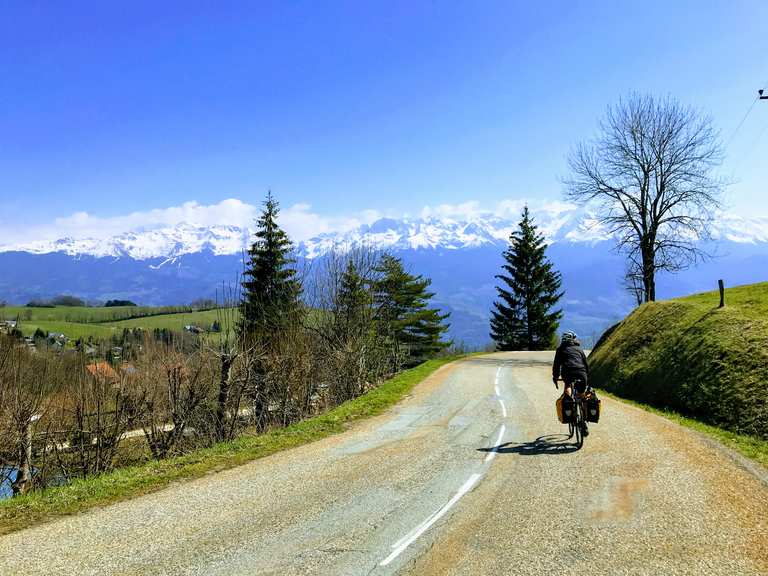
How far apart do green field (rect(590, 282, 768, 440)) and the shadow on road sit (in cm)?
479

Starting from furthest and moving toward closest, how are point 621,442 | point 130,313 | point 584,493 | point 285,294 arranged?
point 130,313 < point 285,294 < point 621,442 < point 584,493

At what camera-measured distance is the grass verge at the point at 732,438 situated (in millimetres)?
10592

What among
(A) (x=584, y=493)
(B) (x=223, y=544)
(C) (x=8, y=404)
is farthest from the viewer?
(C) (x=8, y=404)

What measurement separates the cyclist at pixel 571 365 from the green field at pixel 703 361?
176 inches

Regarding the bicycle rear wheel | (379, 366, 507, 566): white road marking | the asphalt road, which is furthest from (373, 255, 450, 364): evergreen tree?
(379, 366, 507, 566): white road marking

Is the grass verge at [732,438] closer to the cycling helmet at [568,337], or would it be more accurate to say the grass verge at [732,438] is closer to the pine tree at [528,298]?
the cycling helmet at [568,337]

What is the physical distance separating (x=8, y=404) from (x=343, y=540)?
48.1ft

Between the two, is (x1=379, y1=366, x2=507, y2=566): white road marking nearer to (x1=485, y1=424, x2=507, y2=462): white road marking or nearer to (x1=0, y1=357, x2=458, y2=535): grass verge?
(x1=485, y1=424, x2=507, y2=462): white road marking

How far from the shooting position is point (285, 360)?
73.7 feet

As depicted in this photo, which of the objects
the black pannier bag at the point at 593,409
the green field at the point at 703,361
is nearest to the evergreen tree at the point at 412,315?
the green field at the point at 703,361

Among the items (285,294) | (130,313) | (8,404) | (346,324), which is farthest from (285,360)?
(130,313)

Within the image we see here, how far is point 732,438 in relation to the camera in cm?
1212

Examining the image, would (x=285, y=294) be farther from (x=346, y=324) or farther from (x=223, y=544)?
(x=223, y=544)

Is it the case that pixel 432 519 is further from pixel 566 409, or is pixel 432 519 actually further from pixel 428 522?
pixel 566 409
